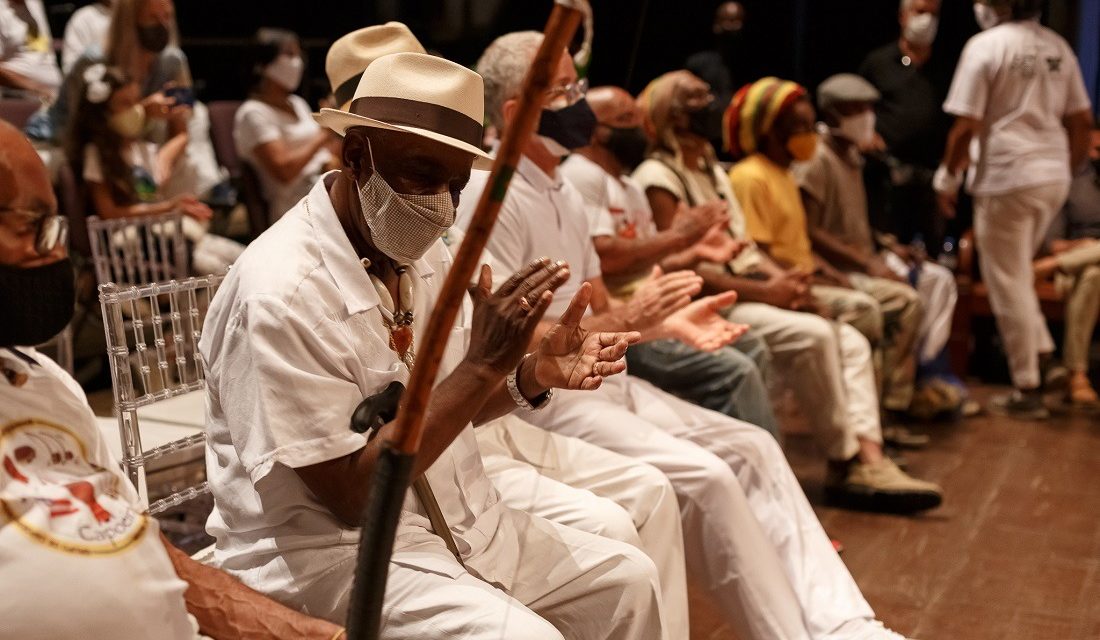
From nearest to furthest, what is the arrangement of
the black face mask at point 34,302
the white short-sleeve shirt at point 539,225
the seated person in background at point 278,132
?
the black face mask at point 34,302 < the white short-sleeve shirt at point 539,225 < the seated person in background at point 278,132

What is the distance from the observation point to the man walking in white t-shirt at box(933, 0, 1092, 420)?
5531 millimetres

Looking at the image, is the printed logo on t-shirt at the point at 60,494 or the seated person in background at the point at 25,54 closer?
the printed logo on t-shirt at the point at 60,494

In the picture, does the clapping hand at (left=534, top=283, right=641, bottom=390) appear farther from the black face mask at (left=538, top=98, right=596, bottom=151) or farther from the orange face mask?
the orange face mask

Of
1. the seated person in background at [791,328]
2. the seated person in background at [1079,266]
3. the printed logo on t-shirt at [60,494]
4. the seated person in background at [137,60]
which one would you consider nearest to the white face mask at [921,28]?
the seated person in background at [1079,266]

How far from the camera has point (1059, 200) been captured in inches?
223

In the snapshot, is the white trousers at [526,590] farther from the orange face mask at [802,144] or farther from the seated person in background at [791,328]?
the orange face mask at [802,144]

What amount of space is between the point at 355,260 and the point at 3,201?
61cm

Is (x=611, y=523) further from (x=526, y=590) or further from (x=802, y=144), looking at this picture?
(x=802, y=144)

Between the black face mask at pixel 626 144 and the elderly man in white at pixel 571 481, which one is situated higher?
the black face mask at pixel 626 144

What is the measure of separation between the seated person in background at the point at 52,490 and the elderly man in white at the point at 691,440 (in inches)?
51.2

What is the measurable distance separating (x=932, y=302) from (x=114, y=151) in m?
3.48

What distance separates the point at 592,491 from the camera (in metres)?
2.58

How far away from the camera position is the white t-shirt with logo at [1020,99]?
551 centimetres

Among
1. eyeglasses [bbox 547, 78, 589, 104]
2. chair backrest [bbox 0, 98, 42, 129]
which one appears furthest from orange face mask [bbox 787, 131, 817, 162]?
chair backrest [bbox 0, 98, 42, 129]
